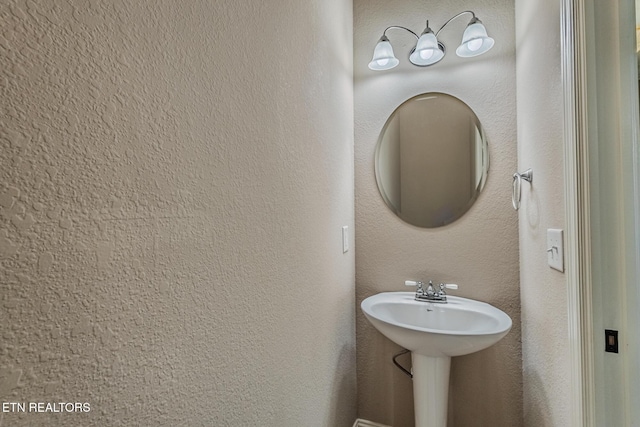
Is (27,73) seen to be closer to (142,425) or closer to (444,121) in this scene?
(142,425)

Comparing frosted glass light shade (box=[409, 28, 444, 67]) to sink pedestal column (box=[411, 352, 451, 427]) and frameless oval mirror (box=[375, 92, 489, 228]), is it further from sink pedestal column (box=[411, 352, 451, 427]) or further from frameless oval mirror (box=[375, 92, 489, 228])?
sink pedestal column (box=[411, 352, 451, 427])

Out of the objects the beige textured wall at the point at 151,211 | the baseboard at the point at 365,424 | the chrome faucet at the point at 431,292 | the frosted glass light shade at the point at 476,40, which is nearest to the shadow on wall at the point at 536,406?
the chrome faucet at the point at 431,292

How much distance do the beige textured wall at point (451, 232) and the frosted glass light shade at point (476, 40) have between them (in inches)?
5.1

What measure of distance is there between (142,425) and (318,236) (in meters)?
0.81

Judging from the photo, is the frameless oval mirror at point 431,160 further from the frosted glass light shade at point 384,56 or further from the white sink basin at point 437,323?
the white sink basin at point 437,323

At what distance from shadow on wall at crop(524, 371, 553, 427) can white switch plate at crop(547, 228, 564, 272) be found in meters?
0.55

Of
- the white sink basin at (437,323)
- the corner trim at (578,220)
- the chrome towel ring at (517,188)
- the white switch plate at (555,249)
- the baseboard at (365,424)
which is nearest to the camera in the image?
the corner trim at (578,220)

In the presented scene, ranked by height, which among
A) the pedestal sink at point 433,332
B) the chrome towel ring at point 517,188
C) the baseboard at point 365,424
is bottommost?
the baseboard at point 365,424

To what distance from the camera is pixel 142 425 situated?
1.47 feet

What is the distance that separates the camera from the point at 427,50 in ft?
4.68

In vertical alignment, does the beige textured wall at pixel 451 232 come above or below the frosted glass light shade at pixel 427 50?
below

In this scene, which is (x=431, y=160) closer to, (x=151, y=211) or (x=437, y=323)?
(x=437, y=323)

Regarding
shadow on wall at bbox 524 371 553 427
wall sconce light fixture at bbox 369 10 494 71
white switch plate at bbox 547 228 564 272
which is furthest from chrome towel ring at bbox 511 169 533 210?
shadow on wall at bbox 524 371 553 427

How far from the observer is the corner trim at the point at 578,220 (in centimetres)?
75
